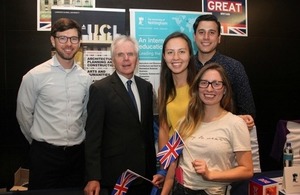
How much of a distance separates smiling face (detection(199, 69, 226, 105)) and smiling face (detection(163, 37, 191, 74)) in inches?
15.4

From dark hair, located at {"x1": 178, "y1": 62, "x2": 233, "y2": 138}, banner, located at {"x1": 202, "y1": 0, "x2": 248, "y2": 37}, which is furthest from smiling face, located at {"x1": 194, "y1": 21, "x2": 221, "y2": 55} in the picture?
banner, located at {"x1": 202, "y1": 0, "x2": 248, "y2": 37}

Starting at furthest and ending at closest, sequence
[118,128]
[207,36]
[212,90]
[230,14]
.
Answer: [230,14] < [207,36] < [118,128] < [212,90]

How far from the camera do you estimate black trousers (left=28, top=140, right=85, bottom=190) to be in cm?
240

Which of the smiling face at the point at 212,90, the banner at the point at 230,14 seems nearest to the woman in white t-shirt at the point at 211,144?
the smiling face at the point at 212,90

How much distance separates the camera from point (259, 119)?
4.24 metres

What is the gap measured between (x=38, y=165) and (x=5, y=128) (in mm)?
1258

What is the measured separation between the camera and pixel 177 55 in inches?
83.2

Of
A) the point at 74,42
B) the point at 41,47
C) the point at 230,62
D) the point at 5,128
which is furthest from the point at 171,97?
the point at 5,128

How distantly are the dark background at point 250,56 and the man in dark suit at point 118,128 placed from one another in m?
1.64

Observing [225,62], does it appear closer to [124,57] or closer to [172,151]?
[124,57]

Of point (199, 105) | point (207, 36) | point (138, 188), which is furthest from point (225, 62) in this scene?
point (138, 188)

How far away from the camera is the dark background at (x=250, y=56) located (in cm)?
338

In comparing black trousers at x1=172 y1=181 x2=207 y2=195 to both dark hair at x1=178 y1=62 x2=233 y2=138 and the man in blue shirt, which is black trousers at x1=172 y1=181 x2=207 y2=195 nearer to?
dark hair at x1=178 y1=62 x2=233 y2=138

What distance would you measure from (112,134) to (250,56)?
2.76 metres
